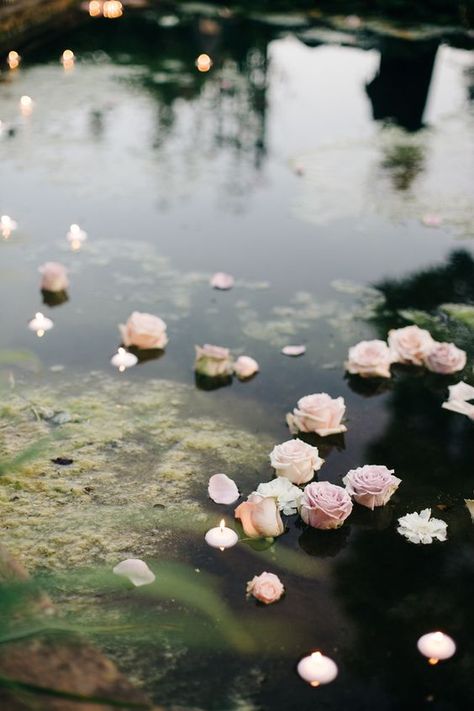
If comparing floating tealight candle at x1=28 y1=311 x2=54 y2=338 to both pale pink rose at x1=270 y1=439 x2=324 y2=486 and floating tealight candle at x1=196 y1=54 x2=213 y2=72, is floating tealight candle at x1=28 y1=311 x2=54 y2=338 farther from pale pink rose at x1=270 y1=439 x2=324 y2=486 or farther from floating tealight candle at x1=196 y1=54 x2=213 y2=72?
floating tealight candle at x1=196 y1=54 x2=213 y2=72

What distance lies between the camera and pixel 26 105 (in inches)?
215

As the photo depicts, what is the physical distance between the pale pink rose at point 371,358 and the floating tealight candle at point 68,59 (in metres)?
4.87

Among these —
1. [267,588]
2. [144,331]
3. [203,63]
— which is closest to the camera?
[267,588]

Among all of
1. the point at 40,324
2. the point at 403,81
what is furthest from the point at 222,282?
the point at 403,81

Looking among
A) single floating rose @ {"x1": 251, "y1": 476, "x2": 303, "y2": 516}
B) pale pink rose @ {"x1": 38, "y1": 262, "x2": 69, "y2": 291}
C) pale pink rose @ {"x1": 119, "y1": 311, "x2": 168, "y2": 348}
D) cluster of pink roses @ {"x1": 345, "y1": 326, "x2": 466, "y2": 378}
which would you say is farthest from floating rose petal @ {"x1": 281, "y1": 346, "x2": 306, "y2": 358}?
pale pink rose @ {"x1": 38, "y1": 262, "x2": 69, "y2": 291}

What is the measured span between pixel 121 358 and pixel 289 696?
1401 millimetres

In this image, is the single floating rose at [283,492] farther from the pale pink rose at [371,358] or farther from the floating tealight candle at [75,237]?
the floating tealight candle at [75,237]

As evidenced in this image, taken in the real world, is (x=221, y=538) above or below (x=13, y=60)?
below

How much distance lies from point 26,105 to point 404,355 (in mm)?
3833

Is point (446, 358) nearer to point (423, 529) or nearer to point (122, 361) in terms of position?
point (423, 529)

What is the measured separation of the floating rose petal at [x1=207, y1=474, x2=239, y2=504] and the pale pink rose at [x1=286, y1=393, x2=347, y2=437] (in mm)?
327

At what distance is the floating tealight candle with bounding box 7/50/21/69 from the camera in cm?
645

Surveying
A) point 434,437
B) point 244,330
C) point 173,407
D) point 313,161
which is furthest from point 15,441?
point 313,161

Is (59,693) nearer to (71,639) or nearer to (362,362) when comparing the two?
(71,639)
